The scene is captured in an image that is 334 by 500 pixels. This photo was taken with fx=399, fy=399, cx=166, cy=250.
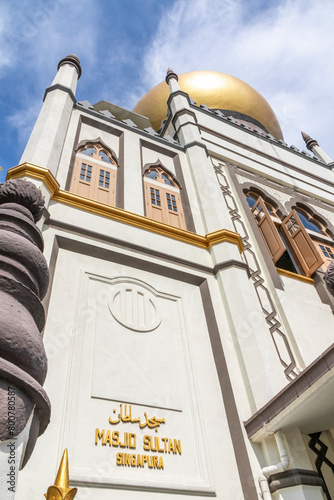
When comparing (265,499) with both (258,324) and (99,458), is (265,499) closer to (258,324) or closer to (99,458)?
(99,458)

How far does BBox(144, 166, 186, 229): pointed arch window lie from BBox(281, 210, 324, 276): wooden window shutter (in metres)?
2.53

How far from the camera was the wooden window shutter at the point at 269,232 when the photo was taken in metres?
7.19

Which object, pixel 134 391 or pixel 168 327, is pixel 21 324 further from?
pixel 168 327

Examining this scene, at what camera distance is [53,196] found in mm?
5469

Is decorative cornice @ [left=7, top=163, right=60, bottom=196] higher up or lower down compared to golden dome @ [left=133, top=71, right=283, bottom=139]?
lower down

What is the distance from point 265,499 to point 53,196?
4283 millimetres

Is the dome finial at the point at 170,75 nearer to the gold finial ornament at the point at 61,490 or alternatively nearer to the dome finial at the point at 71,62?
the dome finial at the point at 71,62

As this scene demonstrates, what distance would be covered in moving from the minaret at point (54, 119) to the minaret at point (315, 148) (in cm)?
885

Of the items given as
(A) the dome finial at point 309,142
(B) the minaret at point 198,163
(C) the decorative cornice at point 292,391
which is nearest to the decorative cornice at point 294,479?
(C) the decorative cornice at point 292,391

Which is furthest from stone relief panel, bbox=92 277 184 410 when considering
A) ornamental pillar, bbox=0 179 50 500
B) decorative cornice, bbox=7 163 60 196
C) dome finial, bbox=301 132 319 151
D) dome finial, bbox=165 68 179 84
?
dome finial, bbox=301 132 319 151

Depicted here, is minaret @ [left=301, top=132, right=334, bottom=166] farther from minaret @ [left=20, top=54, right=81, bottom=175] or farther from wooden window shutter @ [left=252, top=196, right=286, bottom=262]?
minaret @ [left=20, top=54, right=81, bottom=175]

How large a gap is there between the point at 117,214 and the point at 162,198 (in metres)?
1.55

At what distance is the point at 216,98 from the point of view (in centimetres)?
1505

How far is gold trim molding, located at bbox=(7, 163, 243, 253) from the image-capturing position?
17.2 ft
